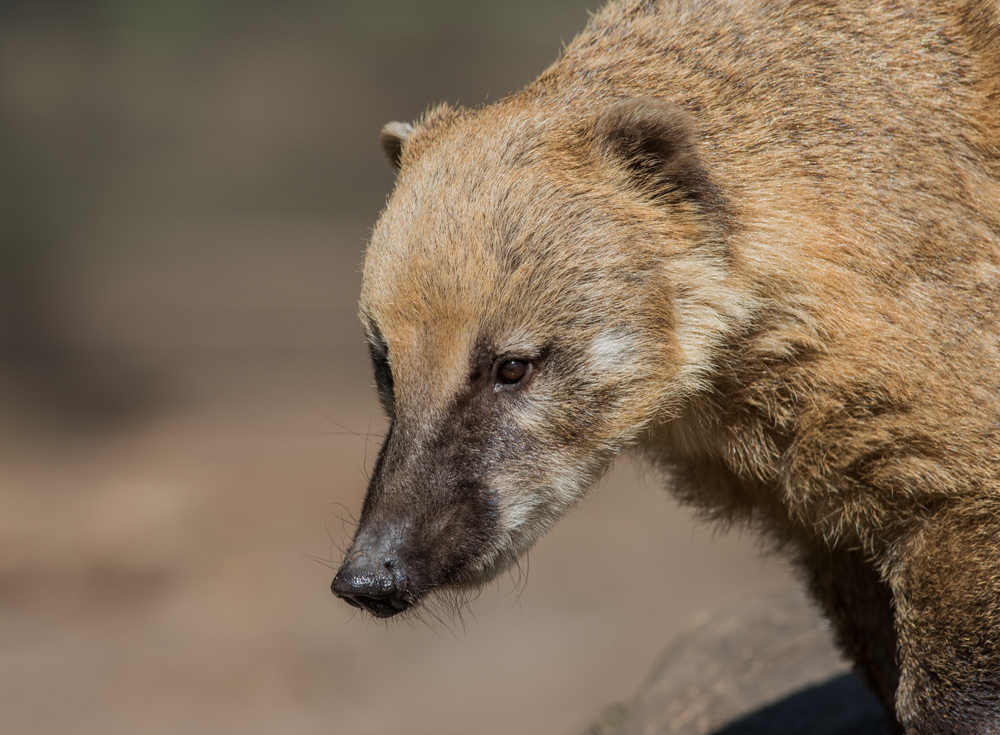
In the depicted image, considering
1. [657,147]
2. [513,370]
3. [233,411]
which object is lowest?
[233,411]

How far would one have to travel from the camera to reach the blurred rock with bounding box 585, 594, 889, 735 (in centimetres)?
590

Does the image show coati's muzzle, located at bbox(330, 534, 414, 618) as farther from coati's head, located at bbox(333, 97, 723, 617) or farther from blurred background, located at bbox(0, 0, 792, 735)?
blurred background, located at bbox(0, 0, 792, 735)

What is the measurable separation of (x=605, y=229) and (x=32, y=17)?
14.6m

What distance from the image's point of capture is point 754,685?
20.9 ft

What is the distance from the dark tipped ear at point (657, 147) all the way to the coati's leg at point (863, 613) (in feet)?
6.57

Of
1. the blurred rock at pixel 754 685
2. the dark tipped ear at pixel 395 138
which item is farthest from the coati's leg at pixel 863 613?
the dark tipped ear at pixel 395 138

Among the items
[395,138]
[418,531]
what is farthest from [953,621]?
[395,138]

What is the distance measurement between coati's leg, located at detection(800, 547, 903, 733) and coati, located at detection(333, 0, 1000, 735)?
34.9 inches

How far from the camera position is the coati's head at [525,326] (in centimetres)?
380

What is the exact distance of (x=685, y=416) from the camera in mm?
4301

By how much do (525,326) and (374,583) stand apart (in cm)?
105

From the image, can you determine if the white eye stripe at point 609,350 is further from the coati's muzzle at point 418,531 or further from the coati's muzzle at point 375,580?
the coati's muzzle at point 375,580

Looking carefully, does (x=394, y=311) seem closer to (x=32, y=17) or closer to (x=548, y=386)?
(x=548, y=386)

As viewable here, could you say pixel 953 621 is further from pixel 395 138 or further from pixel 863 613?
pixel 395 138
